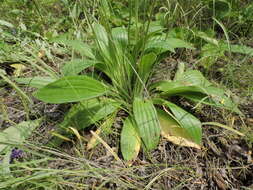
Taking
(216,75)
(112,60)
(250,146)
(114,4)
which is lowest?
(250,146)

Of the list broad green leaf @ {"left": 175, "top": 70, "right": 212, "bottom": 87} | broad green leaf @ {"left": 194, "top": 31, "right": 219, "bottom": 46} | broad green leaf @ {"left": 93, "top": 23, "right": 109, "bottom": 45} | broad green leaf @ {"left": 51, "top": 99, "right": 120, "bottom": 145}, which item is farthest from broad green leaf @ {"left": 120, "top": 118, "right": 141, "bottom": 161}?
broad green leaf @ {"left": 194, "top": 31, "right": 219, "bottom": 46}

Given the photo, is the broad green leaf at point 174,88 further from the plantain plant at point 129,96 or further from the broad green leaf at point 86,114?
the broad green leaf at point 86,114

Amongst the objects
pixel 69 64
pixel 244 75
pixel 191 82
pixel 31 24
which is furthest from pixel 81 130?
pixel 31 24

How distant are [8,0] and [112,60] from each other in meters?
1.19

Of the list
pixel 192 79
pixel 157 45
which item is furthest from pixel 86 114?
pixel 192 79

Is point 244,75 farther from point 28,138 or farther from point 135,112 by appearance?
point 28,138

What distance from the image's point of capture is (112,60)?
113 cm

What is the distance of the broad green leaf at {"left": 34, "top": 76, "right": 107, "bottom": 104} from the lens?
832mm

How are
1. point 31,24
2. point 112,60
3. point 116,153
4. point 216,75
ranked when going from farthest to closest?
1. point 31,24
2. point 216,75
3. point 112,60
4. point 116,153

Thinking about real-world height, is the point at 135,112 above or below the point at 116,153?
above

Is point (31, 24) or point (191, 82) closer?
point (191, 82)

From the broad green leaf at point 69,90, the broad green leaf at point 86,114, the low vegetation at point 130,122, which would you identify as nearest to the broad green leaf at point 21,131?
the low vegetation at point 130,122

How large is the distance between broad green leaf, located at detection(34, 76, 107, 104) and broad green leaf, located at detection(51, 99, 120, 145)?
4.2 inches

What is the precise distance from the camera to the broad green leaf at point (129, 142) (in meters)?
0.92
